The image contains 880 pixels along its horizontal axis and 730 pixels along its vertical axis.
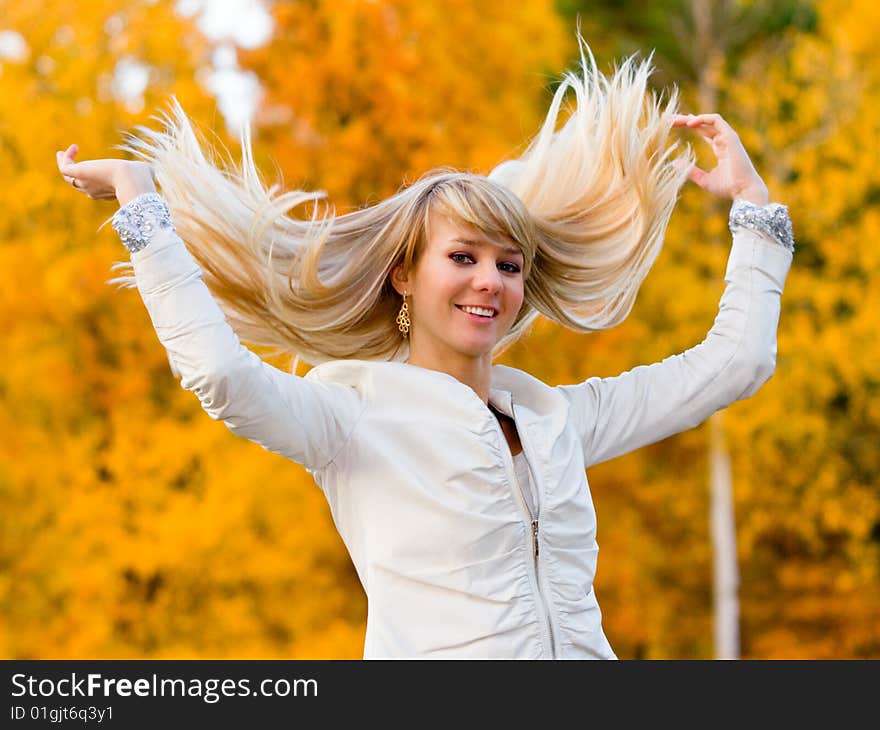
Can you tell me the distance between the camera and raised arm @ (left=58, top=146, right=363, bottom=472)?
8.33 feet

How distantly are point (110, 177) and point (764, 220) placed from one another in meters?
1.55

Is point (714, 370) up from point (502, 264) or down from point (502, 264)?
down

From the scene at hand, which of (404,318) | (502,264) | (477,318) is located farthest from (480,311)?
(404,318)

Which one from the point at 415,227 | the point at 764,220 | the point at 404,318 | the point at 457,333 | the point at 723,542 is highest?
the point at 723,542

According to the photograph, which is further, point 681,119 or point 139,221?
point 681,119

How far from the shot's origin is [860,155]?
12992 mm

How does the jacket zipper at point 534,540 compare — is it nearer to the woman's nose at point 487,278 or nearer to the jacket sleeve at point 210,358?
the woman's nose at point 487,278

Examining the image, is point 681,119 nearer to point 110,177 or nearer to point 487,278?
point 487,278

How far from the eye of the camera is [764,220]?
3.37 meters

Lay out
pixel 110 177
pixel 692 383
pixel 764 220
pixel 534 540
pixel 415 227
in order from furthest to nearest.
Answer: pixel 764 220 < pixel 692 383 < pixel 415 227 < pixel 534 540 < pixel 110 177

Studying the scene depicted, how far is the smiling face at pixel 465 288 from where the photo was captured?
296cm

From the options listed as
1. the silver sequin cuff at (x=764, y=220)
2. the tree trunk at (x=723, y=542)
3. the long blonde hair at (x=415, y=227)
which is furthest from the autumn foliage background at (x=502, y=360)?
the silver sequin cuff at (x=764, y=220)

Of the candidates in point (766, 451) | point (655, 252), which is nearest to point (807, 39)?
point (766, 451)
